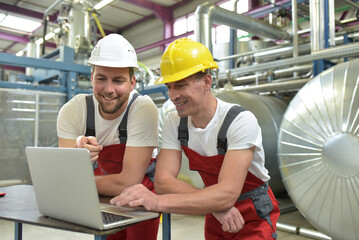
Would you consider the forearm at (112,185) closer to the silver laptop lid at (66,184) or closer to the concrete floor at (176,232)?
the silver laptop lid at (66,184)

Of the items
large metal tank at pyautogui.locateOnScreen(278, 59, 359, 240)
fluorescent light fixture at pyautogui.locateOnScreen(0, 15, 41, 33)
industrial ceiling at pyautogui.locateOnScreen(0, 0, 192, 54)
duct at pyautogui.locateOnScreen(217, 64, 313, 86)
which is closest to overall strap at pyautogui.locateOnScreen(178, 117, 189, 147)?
large metal tank at pyautogui.locateOnScreen(278, 59, 359, 240)

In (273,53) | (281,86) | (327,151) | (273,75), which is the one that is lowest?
(327,151)

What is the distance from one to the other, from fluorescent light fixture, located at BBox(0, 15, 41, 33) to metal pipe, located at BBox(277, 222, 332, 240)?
8.93 m

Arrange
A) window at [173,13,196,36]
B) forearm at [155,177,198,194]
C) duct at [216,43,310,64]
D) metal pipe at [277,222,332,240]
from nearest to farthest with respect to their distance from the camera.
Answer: forearm at [155,177,198,194]
metal pipe at [277,222,332,240]
duct at [216,43,310,64]
window at [173,13,196,36]

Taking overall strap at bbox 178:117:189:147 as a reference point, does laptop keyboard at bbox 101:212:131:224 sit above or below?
below

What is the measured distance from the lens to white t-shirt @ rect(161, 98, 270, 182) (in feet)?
4.77

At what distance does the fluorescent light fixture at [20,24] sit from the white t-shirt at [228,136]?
913 cm

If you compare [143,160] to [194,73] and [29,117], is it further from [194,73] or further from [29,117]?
[29,117]

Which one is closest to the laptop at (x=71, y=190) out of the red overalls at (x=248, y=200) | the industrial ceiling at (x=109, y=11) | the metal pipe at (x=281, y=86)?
the red overalls at (x=248, y=200)

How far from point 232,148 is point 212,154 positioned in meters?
0.17

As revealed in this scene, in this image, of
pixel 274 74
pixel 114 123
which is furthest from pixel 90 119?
pixel 274 74

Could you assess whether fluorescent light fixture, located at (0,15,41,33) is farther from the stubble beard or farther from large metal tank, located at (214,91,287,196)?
the stubble beard

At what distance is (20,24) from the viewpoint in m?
9.91

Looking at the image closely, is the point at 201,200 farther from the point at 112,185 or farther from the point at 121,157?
the point at 121,157
